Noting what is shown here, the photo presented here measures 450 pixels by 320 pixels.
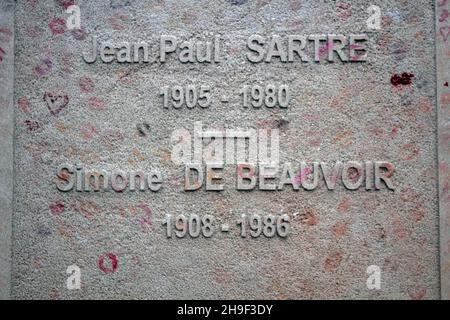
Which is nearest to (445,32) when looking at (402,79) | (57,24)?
(402,79)

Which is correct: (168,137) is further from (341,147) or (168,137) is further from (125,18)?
(341,147)

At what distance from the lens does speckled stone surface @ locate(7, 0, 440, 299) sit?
3.32m

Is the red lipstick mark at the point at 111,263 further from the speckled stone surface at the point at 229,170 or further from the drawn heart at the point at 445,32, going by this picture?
the drawn heart at the point at 445,32

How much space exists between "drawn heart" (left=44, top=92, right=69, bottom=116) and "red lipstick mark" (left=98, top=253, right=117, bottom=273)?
0.89 metres

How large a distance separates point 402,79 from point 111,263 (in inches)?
78.7

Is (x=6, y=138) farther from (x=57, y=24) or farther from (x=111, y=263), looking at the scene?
(x=111, y=263)

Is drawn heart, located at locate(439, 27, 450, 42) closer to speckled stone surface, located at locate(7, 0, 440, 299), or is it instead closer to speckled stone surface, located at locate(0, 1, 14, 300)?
speckled stone surface, located at locate(7, 0, 440, 299)

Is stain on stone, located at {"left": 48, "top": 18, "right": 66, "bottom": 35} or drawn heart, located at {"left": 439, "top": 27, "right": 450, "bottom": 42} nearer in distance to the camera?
drawn heart, located at {"left": 439, "top": 27, "right": 450, "bottom": 42}

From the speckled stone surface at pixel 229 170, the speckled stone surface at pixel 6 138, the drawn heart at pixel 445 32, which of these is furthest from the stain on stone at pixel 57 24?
the drawn heart at pixel 445 32

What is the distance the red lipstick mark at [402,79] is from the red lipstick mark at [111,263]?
6.28 feet

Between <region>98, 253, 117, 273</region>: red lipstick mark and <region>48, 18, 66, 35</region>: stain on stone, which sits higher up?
<region>48, 18, 66, 35</region>: stain on stone

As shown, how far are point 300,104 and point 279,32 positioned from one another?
44cm

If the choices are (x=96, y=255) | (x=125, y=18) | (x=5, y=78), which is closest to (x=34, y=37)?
(x=5, y=78)

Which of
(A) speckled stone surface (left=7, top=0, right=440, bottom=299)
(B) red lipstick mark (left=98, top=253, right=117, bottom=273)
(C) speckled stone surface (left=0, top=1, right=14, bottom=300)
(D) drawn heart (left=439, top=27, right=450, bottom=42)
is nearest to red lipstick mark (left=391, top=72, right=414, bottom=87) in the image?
(A) speckled stone surface (left=7, top=0, right=440, bottom=299)
